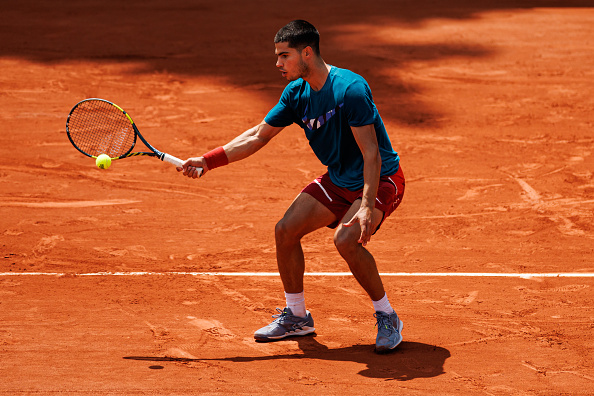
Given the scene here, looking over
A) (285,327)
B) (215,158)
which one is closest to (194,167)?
(215,158)

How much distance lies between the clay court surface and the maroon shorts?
36.6 inches

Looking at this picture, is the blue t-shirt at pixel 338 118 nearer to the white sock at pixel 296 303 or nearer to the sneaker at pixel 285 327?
the white sock at pixel 296 303

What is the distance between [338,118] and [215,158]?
93cm

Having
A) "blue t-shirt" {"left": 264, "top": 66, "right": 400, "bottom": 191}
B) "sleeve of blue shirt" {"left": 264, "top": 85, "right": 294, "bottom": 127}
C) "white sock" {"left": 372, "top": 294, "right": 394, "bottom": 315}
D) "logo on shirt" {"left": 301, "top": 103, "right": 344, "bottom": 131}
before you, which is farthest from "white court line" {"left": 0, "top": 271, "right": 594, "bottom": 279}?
"logo on shirt" {"left": 301, "top": 103, "right": 344, "bottom": 131}

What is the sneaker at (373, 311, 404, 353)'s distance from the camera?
16.1 ft

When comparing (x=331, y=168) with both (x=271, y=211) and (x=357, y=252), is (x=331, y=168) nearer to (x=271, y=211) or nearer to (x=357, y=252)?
(x=357, y=252)

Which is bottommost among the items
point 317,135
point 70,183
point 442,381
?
point 442,381

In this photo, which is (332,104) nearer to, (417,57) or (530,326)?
(530,326)

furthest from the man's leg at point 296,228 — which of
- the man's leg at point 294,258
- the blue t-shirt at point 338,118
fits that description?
the blue t-shirt at point 338,118

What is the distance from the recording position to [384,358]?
4879mm

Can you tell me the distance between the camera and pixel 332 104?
15.8 feet

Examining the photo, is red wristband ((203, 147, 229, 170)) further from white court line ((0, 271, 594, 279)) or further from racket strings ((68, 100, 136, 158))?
racket strings ((68, 100, 136, 158))

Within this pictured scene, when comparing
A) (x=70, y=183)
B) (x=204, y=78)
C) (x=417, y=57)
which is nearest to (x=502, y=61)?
(x=417, y=57)

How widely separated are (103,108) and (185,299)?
204 inches
